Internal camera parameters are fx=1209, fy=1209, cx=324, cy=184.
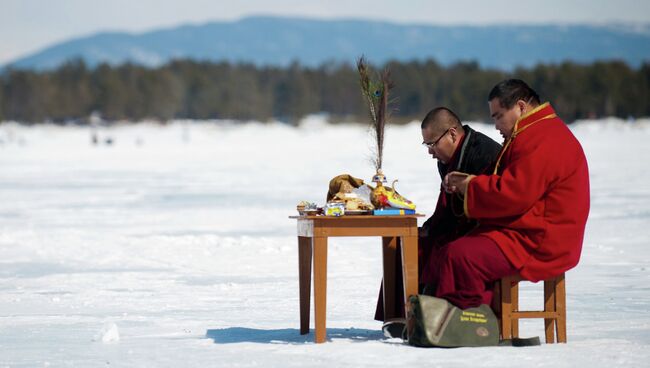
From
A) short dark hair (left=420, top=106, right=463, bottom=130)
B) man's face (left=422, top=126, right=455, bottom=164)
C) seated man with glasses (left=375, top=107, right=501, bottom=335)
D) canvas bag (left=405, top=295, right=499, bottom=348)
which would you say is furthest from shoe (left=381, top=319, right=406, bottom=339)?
short dark hair (left=420, top=106, right=463, bottom=130)

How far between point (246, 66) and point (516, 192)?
495 feet

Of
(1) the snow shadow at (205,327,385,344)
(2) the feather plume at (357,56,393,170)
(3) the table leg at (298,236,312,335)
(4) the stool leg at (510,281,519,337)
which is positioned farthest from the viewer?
(2) the feather plume at (357,56,393,170)

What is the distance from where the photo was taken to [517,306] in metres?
5.79

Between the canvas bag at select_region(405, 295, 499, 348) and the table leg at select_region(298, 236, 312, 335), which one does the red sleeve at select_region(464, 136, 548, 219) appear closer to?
the canvas bag at select_region(405, 295, 499, 348)

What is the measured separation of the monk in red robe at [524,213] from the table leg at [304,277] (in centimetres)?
88

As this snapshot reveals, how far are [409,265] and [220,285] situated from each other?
3.31 m

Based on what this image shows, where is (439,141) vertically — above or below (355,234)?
above

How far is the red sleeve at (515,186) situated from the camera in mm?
5535

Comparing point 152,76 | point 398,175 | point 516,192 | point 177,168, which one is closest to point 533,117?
point 516,192

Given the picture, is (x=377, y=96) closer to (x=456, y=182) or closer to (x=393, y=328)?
(x=456, y=182)

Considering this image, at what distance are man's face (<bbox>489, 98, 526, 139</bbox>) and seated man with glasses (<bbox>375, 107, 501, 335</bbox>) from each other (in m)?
0.18

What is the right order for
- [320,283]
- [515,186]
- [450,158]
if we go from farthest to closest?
[450,158]
[320,283]
[515,186]

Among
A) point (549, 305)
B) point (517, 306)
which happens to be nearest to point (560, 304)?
point (549, 305)

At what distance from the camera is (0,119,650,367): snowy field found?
224 inches
